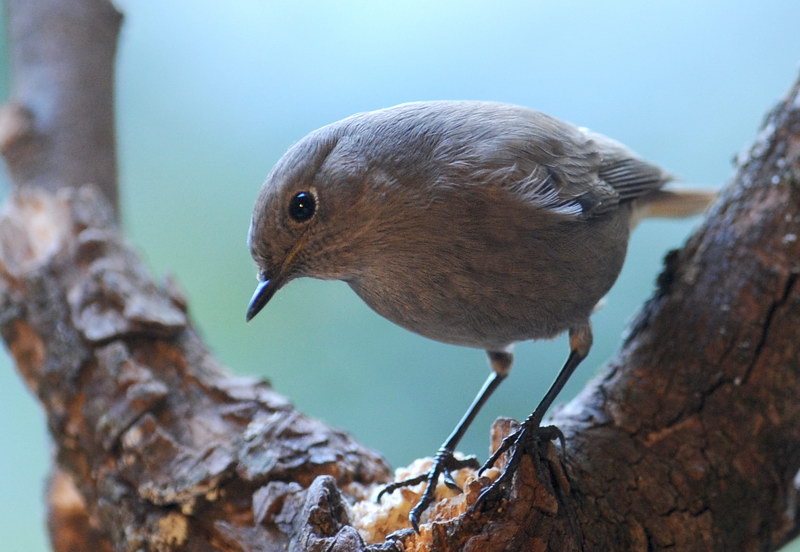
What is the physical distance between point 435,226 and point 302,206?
17.3 inches

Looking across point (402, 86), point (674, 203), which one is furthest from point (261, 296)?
point (674, 203)

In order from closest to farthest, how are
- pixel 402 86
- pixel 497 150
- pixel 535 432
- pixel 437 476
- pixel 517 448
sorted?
pixel 517 448
pixel 535 432
pixel 497 150
pixel 437 476
pixel 402 86

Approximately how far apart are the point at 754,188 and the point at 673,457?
1101 mm

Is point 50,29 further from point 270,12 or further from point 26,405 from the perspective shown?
point 26,405

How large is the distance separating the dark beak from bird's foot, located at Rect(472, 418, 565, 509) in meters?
0.90

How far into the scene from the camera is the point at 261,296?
7.62 feet

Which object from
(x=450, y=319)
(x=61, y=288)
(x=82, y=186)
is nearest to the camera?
(x=450, y=319)

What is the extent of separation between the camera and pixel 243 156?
4270 mm

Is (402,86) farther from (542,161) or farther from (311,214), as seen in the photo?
(311,214)

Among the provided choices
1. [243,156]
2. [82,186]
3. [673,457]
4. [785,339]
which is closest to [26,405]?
[82,186]

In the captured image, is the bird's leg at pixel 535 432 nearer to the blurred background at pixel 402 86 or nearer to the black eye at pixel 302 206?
the blurred background at pixel 402 86

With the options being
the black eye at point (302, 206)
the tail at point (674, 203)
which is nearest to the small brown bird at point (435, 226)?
the black eye at point (302, 206)

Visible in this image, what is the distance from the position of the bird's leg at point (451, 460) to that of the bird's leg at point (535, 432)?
24 centimetres

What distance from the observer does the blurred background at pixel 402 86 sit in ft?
12.6
